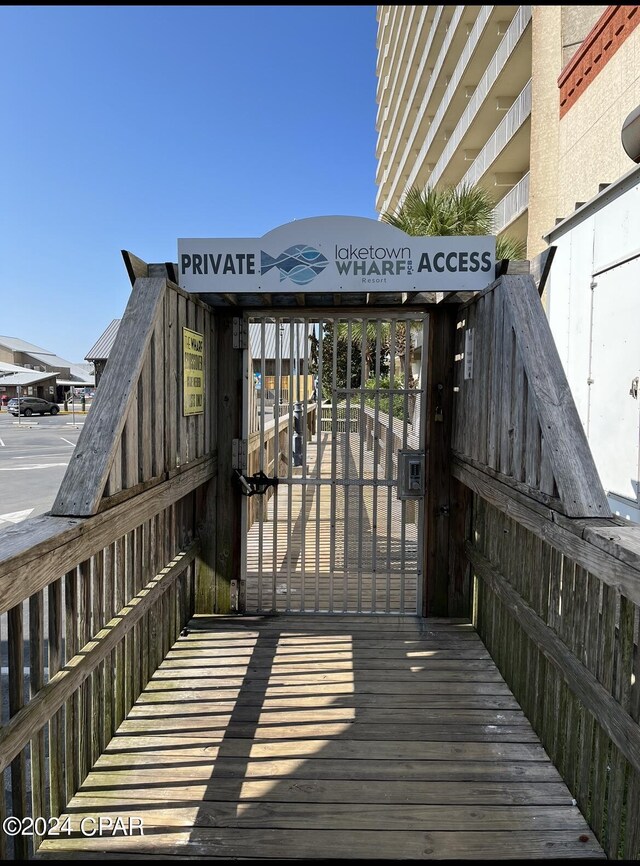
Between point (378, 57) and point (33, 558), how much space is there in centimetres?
5601

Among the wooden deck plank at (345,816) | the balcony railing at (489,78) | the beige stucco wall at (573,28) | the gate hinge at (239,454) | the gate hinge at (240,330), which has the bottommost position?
the wooden deck plank at (345,816)

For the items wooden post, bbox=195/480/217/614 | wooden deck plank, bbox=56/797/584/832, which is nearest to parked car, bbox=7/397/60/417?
wooden post, bbox=195/480/217/614

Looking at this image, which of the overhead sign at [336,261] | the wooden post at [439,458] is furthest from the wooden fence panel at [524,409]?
the wooden post at [439,458]

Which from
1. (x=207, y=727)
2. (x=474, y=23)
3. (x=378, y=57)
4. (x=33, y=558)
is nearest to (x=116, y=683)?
(x=207, y=727)

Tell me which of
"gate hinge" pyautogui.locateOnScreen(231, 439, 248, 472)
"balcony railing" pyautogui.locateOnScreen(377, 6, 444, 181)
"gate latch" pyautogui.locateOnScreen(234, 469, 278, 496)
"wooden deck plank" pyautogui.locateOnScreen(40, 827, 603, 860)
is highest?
"balcony railing" pyautogui.locateOnScreen(377, 6, 444, 181)

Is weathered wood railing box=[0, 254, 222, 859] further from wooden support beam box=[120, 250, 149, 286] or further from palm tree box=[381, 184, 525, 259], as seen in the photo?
palm tree box=[381, 184, 525, 259]

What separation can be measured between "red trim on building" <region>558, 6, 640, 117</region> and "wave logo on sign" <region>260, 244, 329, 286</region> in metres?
5.96

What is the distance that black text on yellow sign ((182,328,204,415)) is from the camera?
3623 millimetres

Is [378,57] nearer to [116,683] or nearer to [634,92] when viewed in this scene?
[634,92]

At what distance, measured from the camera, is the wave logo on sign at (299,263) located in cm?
362

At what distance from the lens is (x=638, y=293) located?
14.2 feet

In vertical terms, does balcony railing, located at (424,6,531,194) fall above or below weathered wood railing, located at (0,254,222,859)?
above

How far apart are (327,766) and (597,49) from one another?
9544mm

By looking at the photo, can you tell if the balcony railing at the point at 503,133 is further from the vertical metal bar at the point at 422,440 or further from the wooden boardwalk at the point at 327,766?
the wooden boardwalk at the point at 327,766
